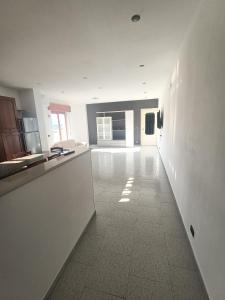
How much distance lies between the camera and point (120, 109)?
8766mm

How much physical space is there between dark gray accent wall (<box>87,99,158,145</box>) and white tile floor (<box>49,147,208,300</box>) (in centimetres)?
615

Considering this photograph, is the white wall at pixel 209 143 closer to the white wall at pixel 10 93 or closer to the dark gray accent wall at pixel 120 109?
the white wall at pixel 10 93

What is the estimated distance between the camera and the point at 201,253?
1410 mm

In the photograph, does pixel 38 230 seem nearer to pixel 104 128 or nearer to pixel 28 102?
pixel 28 102

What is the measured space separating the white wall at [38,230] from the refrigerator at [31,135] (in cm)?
351

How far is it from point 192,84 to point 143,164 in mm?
3659

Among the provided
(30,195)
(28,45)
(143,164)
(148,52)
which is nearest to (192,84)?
(148,52)

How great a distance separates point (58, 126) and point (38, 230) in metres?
6.92

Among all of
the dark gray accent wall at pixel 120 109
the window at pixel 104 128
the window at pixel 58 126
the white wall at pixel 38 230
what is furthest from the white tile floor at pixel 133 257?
the window at pixel 104 128

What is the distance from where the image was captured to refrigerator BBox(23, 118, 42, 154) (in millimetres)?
4602

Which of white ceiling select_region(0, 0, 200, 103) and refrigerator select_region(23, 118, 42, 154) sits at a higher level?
white ceiling select_region(0, 0, 200, 103)

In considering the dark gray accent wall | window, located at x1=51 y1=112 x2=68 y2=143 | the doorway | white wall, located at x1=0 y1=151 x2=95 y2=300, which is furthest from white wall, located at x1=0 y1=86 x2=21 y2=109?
the doorway

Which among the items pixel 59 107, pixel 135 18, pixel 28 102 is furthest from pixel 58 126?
pixel 135 18

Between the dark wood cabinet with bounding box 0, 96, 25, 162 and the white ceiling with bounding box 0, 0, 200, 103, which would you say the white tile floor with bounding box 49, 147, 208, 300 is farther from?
the dark wood cabinet with bounding box 0, 96, 25, 162
